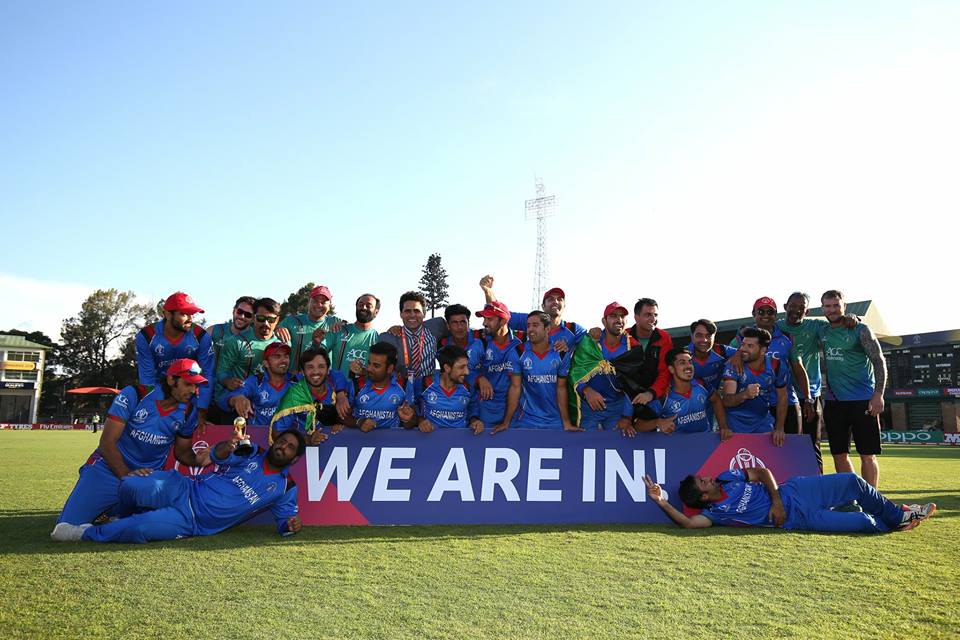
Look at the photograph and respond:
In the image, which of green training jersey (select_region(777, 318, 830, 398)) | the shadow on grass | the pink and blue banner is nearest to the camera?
the shadow on grass

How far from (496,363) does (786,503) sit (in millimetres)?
3207

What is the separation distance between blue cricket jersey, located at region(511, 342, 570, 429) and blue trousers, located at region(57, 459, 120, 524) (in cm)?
401

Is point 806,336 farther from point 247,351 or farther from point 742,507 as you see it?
point 247,351

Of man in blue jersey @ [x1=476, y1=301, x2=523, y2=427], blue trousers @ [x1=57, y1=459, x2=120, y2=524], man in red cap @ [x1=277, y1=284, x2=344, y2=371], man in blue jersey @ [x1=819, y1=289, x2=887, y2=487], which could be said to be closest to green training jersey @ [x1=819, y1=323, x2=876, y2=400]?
man in blue jersey @ [x1=819, y1=289, x2=887, y2=487]

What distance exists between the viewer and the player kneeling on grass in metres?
5.15

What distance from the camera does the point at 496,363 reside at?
7320 millimetres

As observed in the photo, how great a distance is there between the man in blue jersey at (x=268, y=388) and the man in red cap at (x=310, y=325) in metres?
1.06

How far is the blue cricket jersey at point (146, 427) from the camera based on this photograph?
5.81 metres

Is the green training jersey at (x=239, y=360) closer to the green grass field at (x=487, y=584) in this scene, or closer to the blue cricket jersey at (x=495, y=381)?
the green grass field at (x=487, y=584)

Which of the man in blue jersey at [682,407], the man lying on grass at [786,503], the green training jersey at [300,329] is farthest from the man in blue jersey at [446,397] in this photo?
the man lying on grass at [786,503]

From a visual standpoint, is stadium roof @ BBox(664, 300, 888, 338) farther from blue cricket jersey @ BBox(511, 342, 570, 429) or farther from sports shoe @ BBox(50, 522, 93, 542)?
sports shoe @ BBox(50, 522, 93, 542)

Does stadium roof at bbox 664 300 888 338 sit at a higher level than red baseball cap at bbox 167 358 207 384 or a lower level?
higher

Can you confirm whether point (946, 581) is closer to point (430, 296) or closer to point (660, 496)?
point (660, 496)

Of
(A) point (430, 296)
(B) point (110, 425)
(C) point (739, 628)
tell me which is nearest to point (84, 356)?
(A) point (430, 296)
